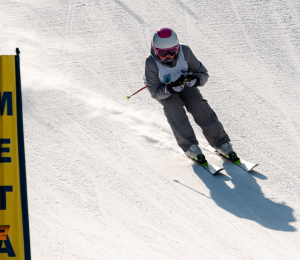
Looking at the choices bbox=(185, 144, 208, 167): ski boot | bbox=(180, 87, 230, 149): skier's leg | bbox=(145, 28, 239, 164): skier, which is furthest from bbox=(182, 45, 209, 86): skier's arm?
bbox=(185, 144, 208, 167): ski boot

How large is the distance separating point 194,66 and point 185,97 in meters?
0.33

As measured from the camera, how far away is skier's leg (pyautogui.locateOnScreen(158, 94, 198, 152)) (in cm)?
473

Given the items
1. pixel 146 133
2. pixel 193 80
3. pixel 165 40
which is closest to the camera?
pixel 165 40

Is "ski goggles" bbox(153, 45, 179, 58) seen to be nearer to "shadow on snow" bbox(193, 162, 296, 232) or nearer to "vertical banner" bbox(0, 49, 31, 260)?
"shadow on snow" bbox(193, 162, 296, 232)

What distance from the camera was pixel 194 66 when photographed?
4.80m

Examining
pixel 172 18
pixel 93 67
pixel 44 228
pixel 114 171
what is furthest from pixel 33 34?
pixel 44 228

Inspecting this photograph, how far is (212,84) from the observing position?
6.36 metres

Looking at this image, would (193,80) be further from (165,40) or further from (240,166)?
(240,166)

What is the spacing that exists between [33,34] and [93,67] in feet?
5.47

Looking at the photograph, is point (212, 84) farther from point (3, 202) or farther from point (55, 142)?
point (3, 202)

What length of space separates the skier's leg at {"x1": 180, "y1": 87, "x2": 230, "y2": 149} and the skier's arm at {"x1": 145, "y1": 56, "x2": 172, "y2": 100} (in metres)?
0.26

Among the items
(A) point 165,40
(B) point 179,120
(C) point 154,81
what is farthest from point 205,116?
(A) point 165,40

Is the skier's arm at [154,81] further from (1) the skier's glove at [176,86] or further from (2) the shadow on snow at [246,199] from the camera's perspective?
(2) the shadow on snow at [246,199]

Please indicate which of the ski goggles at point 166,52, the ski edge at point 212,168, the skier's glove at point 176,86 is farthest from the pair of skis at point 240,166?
the ski goggles at point 166,52
